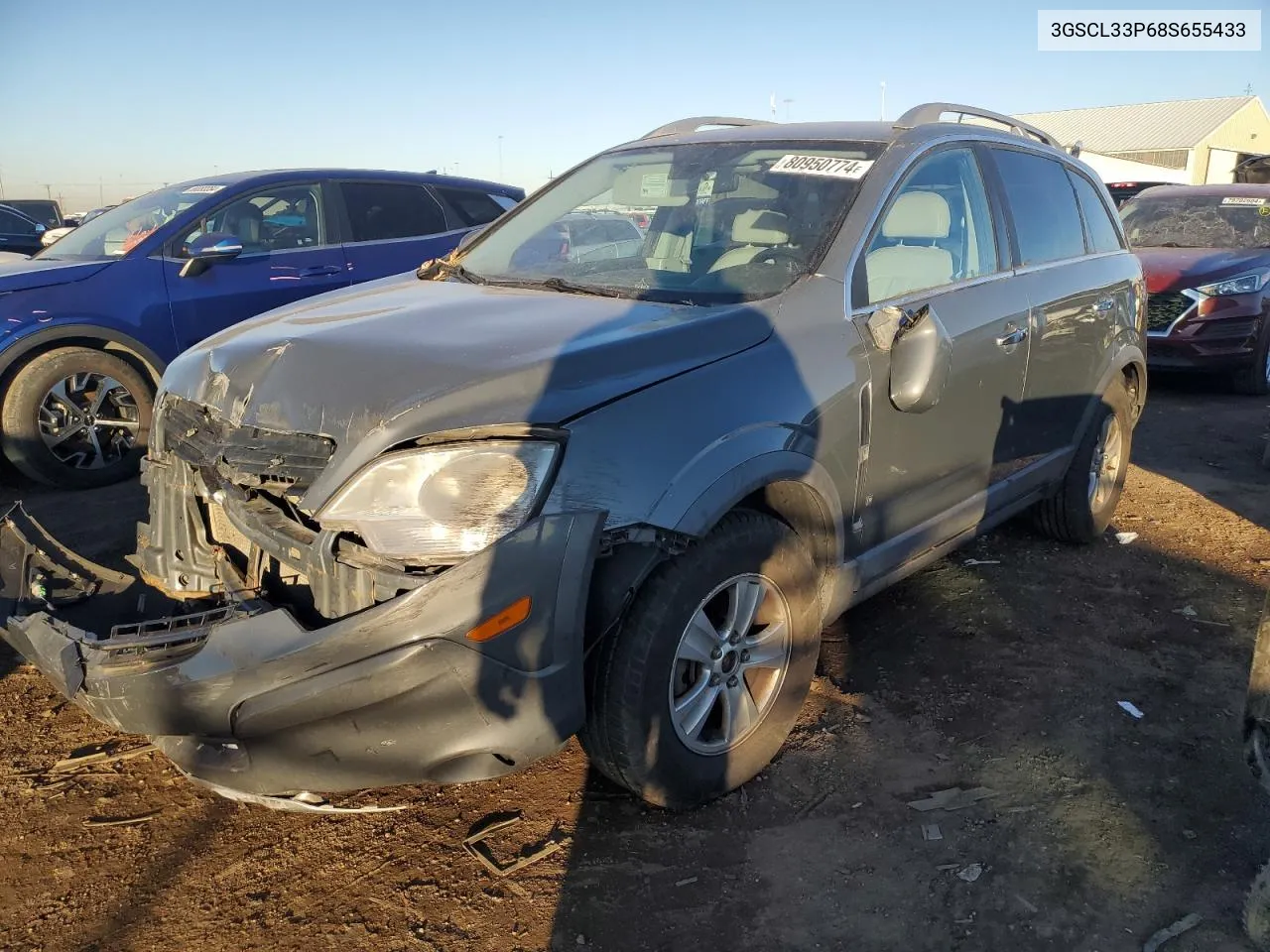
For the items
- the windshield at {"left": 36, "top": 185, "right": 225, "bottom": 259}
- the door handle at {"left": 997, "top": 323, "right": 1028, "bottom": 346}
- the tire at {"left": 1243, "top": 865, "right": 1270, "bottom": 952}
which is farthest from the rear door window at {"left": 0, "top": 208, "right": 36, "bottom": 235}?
the tire at {"left": 1243, "top": 865, "right": 1270, "bottom": 952}

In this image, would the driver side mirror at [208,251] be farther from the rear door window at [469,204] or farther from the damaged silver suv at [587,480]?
the damaged silver suv at [587,480]

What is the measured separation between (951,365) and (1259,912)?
1.80 meters

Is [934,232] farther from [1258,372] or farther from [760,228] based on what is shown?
[1258,372]

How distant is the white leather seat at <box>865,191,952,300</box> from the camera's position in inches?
123

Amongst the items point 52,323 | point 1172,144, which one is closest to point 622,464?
point 52,323

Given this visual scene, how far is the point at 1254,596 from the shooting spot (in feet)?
13.9

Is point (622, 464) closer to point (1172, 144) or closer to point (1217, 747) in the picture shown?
point (1217, 747)

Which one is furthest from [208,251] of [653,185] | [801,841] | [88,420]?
[801,841]

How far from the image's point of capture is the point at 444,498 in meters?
2.15

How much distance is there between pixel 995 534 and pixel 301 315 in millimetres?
3643

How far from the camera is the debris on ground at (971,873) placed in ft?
8.14

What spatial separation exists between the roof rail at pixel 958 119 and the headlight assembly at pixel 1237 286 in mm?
4576

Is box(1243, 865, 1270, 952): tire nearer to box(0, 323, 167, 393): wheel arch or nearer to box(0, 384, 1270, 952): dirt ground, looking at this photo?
box(0, 384, 1270, 952): dirt ground

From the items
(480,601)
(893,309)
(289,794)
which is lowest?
(289,794)
